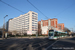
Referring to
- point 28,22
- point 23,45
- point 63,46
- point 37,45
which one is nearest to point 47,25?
point 28,22

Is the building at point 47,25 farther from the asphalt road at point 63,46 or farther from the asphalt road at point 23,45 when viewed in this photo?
the asphalt road at point 63,46

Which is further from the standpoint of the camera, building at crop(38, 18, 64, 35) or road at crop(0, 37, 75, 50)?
building at crop(38, 18, 64, 35)

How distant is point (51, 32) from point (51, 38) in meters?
1.89

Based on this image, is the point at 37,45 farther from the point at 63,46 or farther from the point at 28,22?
the point at 28,22

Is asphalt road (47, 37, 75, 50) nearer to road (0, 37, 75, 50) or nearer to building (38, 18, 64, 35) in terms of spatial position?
road (0, 37, 75, 50)

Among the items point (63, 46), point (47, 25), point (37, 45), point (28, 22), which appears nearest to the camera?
point (63, 46)

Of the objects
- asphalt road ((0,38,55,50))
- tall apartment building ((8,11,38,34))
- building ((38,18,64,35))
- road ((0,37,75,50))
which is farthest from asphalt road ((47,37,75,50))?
tall apartment building ((8,11,38,34))

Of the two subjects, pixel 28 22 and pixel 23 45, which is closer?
pixel 23 45

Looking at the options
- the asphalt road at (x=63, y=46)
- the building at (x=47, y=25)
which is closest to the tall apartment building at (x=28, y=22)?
the building at (x=47, y=25)

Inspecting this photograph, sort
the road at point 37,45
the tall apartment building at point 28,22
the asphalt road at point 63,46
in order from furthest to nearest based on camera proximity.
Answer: the tall apartment building at point 28,22 < the road at point 37,45 < the asphalt road at point 63,46

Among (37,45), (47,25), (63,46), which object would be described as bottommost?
(37,45)

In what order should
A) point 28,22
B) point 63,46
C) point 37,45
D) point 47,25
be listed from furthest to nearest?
point 47,25 → point 28,22 → point 37,45 → point 63,46

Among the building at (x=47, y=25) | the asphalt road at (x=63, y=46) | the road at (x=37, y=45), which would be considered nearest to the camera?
the asphalt road at (x=63, y=46)

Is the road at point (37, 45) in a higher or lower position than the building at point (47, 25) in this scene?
lower
